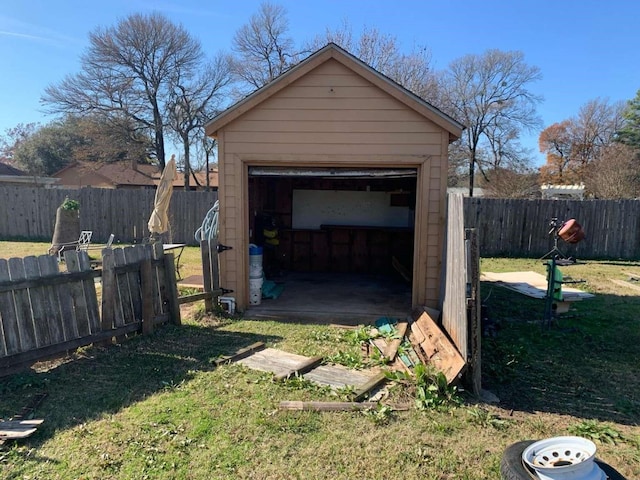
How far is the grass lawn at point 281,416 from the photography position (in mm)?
2596

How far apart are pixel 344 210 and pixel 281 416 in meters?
6.75

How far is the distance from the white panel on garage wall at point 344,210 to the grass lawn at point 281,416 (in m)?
4.68

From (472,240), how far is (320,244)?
20.1 ft

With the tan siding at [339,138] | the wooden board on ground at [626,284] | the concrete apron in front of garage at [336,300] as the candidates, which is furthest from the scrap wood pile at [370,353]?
the wooden board on ground at [626,284]

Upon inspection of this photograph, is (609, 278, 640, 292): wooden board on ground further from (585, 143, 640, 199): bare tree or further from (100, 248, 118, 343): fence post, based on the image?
(585, 143, 640, 199): bare tree

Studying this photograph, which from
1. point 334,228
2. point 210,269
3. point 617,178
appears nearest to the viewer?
point 210,269

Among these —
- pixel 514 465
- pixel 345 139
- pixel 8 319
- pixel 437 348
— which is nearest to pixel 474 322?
pixel 437 348

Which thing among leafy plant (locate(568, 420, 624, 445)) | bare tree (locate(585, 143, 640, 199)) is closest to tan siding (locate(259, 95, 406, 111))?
leafy plant (locate(568, 420, 624, 445))

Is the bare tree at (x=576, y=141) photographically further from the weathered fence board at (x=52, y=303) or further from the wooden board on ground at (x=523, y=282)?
the weathered fence board at (x=52, y=303)

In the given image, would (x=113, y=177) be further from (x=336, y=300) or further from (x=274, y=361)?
(x=274, y=361)

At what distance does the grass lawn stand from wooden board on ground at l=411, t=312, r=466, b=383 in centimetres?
26

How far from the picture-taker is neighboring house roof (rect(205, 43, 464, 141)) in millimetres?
5477

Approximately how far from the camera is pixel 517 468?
7.74ft

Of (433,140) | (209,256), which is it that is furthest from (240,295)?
(433,140)
